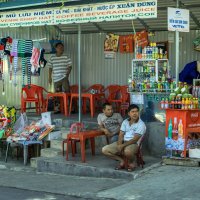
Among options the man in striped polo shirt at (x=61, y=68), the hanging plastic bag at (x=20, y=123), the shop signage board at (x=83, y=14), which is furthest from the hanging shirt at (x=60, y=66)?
the shop signage board at (x=83, y=14)

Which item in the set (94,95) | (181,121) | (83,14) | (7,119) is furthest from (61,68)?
(181,121)

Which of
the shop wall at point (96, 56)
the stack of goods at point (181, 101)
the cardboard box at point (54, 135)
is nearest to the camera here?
the stack of goods at point (181, 101)

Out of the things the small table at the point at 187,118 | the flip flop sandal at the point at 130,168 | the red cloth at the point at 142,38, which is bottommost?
the flip flop sandal at the point at 130,168

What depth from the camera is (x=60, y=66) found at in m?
13.6

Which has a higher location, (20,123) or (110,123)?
(110,123)

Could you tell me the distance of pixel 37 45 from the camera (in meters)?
13.3

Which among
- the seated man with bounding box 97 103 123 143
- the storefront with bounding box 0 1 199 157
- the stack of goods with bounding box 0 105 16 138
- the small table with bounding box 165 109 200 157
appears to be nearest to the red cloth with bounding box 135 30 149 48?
the storefront with bounding box 0 1 199 157

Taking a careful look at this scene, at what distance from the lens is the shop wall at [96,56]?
12.5 metres

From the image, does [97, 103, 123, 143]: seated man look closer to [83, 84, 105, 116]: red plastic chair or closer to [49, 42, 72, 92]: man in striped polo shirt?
[83, 84, 105, 116]: red plastic chair

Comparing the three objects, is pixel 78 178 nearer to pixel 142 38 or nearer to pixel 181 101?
pixel 181 101

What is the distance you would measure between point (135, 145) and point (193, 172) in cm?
119

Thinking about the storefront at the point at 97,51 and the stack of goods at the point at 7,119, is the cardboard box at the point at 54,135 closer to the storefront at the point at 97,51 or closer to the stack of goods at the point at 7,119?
the stack of goods at the point at 7,119

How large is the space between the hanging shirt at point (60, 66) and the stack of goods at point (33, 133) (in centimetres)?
226

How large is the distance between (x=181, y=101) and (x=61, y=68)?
5.37 metres
